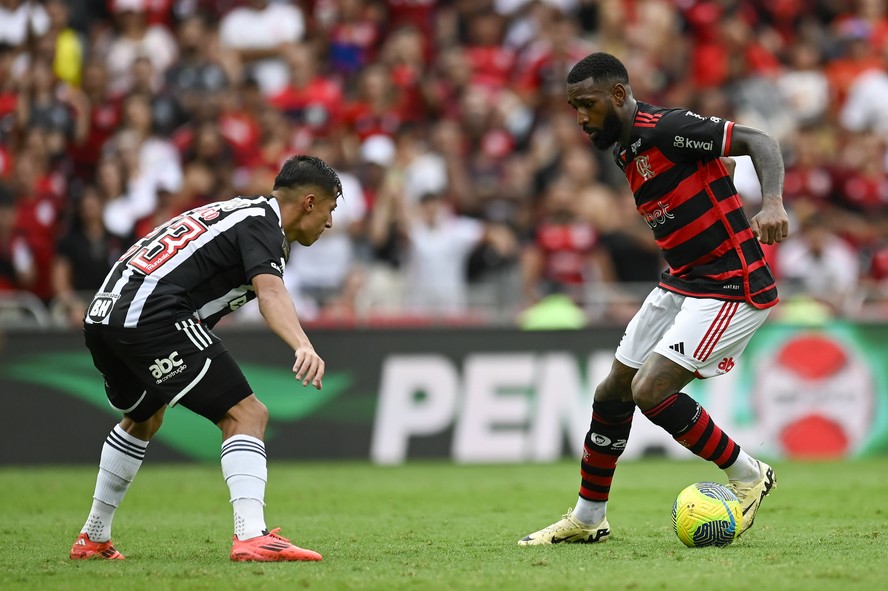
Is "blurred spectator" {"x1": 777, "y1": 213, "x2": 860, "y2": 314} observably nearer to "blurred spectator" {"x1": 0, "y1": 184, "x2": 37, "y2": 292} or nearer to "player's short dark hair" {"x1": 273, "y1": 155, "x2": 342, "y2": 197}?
"blurred spectator" {"x1": 0, "y1": 184, "x2": 37, "y2": 292}

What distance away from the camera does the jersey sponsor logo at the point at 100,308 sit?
7145 millimetres

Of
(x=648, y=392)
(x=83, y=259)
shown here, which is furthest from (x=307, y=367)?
(x=83, y=259)

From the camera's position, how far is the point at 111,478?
7.56 meters

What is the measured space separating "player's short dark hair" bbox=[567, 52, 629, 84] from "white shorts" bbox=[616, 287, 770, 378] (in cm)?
136

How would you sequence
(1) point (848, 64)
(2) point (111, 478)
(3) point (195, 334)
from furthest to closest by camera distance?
(1) point (848, 64) < (2) point (111, 478) < (3) point (195, 334)

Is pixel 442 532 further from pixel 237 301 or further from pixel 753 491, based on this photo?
pixel 237 301

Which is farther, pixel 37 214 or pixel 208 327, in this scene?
pixel 37 214

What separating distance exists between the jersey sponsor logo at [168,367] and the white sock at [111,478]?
2.46ft

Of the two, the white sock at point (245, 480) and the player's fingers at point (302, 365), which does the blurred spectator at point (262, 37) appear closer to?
the white sock at point (245, 480)

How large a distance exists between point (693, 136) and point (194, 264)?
295cm

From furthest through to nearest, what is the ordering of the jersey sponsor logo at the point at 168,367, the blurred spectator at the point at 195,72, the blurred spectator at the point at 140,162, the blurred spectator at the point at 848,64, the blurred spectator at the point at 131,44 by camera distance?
the blurred spectator at the point at 848,64 → the blurred spectator at the point at 131,44 → the blurred spectator at the point at 195,72 → the blurred spectator at the point at 140,162 → the jersey sponsor logo at the point at 168,367

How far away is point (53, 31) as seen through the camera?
1839 centimetres

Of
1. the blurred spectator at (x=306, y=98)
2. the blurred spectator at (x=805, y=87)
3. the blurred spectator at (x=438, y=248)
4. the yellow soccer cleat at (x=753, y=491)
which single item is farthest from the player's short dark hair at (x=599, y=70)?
the blurred spectator at (x=805, y=87)

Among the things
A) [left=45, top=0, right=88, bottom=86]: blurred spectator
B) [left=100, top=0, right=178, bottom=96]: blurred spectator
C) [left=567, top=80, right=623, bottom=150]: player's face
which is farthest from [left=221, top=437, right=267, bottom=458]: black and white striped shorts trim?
[left=45, top=0, right=88, bottom=86]: blurred spectator
